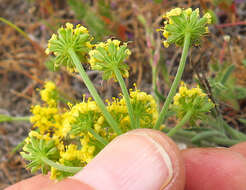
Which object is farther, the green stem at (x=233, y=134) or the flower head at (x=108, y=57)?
the green stem at (x=233, y=134)

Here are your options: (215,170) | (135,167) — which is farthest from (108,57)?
(215,170)

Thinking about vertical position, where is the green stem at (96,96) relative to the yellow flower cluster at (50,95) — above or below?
above

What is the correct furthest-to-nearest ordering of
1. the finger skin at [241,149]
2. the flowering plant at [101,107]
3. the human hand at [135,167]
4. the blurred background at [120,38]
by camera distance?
the blurred background at [120,38]
the finger skin at [241,149]
the flowering plant at [101,107]
the human hand at [135,167]

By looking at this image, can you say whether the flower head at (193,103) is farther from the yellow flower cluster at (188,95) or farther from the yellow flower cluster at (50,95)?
the yellow flower cluster at (50,95)

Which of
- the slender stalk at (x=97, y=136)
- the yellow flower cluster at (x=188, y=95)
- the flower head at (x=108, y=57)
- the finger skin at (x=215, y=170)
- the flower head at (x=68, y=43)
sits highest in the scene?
the flower head at (x=68, y=43)

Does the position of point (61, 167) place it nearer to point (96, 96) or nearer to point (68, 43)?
point (96, 96)

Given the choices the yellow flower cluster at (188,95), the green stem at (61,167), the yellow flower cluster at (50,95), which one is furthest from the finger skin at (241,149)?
the yellow flower cluster at (50,95)

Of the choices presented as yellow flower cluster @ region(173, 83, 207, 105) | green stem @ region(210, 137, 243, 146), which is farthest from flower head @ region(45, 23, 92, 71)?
green stem @ region(210, 137, 243, 146)
